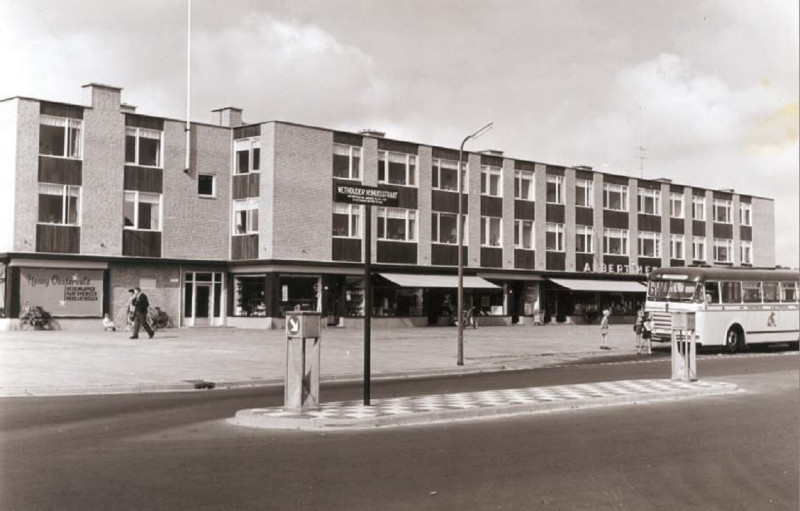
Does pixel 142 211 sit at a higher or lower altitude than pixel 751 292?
higher

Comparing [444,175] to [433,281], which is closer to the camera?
[433,281]

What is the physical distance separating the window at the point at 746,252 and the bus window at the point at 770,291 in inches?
1664

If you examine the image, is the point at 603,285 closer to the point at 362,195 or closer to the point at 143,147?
the point at 143,147

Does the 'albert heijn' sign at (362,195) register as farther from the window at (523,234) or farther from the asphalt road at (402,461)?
the window at (523,234)

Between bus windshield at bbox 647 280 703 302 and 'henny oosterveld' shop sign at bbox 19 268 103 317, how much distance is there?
82.1ft

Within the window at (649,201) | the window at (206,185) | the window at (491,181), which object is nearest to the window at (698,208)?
the window at (649,201)

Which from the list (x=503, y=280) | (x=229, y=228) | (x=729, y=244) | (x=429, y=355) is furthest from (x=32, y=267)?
(x=729, y=244)

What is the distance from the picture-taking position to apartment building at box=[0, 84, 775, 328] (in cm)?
4112

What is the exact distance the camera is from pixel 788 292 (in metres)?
34.8

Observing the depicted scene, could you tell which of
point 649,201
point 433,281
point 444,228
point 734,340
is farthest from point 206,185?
point 649,201

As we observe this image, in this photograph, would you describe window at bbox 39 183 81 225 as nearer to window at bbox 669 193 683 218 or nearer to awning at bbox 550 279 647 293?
awning at bbox 550 279 647 293

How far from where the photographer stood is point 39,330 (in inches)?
1561

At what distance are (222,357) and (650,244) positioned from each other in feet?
159

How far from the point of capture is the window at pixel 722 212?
241 ft
